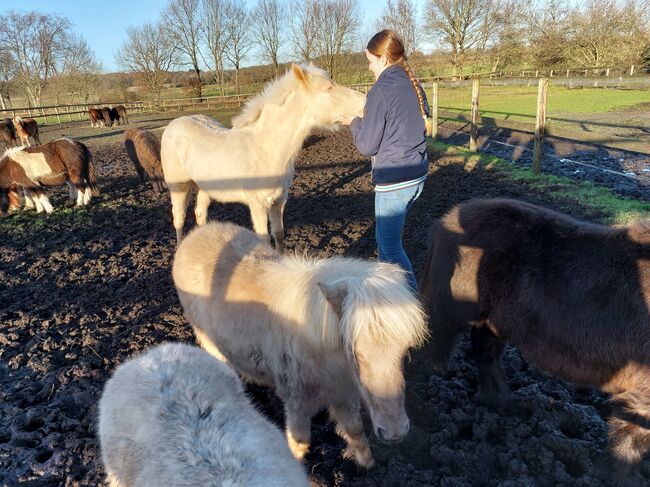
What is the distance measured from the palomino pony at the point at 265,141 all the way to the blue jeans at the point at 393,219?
1.33 m

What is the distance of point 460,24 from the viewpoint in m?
36.7

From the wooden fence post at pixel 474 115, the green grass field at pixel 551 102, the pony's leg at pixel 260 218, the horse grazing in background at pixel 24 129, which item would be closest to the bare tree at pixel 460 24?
the green grass field at pixel 551 102

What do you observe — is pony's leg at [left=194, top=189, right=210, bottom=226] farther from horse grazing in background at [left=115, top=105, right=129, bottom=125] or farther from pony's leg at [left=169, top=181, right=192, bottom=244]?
horse grazing in background at [left=115, top=105, right=129, bottom=125]

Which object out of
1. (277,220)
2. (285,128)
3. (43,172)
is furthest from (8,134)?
(285,128)

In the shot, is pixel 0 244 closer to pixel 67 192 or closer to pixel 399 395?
pixel 67 192

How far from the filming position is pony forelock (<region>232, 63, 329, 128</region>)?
4.41 meters

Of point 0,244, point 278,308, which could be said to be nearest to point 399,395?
point 278,308

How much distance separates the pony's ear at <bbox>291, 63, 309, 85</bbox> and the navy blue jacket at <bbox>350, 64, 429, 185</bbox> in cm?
141

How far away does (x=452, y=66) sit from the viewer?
122 ft

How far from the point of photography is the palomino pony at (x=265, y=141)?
4301mm

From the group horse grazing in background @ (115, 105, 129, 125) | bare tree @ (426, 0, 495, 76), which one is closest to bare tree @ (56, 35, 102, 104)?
horse grazing in background @ (115, 105, 129, 125)

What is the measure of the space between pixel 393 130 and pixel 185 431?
8.03 ft

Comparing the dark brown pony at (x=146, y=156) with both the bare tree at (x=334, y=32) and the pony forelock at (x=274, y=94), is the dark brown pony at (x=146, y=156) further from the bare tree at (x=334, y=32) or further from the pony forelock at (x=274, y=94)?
the bare tree at (x=334, y=32)

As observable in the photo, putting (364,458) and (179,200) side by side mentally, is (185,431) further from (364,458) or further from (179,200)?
(179,200)
